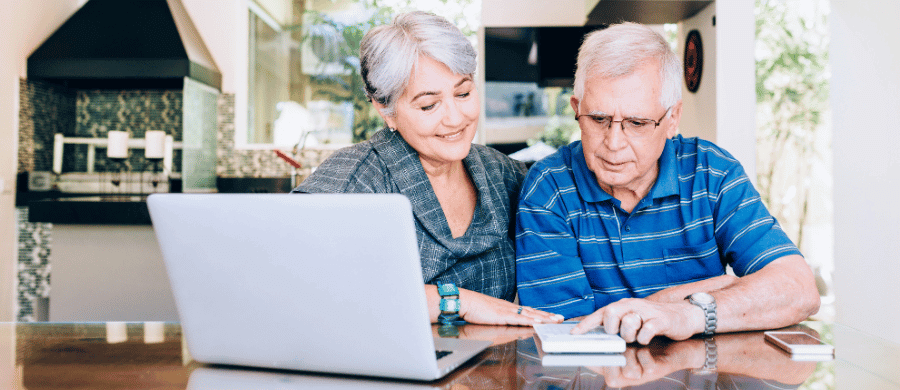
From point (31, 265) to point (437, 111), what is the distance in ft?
11.4

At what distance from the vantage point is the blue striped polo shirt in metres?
1.40

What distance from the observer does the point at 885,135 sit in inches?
99.3

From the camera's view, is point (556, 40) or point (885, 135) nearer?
point (885, 135)

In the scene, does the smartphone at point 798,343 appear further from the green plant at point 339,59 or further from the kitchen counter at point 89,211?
the green plant at point 339,59

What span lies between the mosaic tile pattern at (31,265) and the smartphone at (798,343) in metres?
3.88

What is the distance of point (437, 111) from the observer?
1426mm

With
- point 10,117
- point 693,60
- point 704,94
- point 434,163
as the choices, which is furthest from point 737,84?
point 10,117

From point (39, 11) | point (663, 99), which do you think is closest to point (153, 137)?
point (39, 11)

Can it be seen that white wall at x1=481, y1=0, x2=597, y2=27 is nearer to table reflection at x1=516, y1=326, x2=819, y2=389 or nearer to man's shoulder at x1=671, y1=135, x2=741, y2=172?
man's shoulder at x1=671, y1=135, x2=741, y2=172

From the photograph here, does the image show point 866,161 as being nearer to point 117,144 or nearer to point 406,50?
point 406,50

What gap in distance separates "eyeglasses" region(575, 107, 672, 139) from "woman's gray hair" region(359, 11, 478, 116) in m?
0.31

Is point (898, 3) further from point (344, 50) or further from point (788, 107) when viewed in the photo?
point (344, 50)

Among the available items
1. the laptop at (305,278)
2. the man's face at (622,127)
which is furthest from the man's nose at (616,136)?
the laptop at (305,278)

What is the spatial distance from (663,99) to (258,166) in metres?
3.58
